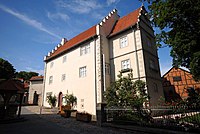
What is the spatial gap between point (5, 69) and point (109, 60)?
36056 mm

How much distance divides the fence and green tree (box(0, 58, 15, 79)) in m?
39.7

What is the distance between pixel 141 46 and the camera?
14.7 meters

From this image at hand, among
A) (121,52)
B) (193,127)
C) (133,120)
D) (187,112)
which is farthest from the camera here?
(121,52)

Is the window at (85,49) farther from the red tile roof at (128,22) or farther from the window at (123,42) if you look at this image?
the window at (123,42)

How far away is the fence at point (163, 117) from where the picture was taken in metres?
6.56

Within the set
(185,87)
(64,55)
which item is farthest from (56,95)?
(185,87)

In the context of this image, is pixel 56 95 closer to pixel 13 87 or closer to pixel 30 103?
pixel 13 87

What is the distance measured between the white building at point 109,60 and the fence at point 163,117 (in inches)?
201

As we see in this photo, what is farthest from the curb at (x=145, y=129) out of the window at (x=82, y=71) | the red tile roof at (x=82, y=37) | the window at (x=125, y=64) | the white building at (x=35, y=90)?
the white building at (x=35, y=90)

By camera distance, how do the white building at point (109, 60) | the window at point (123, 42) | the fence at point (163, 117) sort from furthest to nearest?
the window at point (123, 42) → the white building at point (109, 60) → the fence at point (163, 117)

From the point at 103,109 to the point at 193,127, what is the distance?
19.5ft

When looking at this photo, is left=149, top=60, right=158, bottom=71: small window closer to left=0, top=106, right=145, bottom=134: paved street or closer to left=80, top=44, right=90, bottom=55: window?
left=80, top=44, right=90, bottom=55: window

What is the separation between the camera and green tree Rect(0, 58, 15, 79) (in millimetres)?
37769

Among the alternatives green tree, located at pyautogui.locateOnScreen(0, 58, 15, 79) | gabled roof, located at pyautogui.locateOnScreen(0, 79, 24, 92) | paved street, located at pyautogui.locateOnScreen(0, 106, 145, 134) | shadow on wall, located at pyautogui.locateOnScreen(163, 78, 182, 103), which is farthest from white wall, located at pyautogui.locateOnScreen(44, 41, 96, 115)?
green tree, located at pyautogui.locateOnScreen(0, 58, 15, 79)
